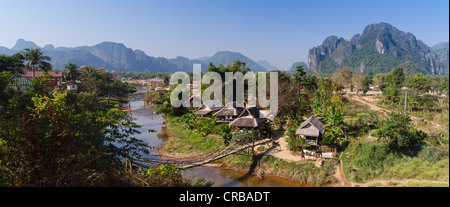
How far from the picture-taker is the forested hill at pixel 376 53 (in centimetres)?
12275

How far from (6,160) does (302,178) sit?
942 centimetres

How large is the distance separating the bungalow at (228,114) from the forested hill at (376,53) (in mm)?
117924

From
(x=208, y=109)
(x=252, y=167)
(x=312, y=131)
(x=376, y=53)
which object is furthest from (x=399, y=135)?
(x=376, y=53)

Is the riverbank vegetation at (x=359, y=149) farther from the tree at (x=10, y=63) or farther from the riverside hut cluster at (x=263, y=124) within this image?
the tree at (x=10, y=63)

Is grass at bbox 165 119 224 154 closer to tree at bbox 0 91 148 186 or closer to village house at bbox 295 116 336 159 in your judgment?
village house at bbox 295 116 336 159

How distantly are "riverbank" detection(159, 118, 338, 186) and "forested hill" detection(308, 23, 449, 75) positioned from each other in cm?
12107

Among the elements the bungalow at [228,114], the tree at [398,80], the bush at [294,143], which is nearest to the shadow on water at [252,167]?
the bush at [294,143]

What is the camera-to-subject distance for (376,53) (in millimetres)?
132250

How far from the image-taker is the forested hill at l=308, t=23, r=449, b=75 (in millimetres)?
122750

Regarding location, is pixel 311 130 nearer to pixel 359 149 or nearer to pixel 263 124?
pixel 359 149

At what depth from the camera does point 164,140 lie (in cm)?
1622

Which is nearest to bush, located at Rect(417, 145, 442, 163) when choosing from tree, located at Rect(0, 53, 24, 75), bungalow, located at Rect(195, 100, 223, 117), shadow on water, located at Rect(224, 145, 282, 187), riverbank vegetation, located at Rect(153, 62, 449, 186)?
riverbank vegetation, located at Rect(153, 62, 449, 186)

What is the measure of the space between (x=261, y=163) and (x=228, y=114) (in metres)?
5.50
